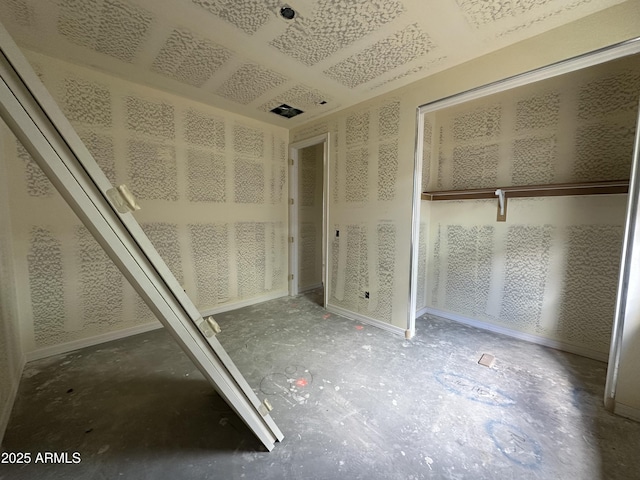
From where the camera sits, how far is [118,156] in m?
2.40

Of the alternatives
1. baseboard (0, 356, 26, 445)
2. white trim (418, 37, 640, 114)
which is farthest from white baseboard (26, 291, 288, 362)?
white trim (418, 37, 640, 114)

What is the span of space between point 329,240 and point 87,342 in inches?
105

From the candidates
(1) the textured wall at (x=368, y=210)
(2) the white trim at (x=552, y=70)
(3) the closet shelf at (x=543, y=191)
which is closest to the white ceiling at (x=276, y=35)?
(2) the white trim at (x=552, y=70)

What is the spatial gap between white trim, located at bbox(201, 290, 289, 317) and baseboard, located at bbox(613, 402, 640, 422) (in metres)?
3.39

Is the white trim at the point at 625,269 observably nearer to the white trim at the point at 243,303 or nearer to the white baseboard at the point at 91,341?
the white trim at the point at 243,303

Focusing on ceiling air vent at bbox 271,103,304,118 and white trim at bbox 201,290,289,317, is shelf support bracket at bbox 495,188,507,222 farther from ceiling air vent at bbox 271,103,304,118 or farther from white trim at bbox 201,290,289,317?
white trim at bbox 201,290,289,317

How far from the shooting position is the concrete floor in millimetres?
1223

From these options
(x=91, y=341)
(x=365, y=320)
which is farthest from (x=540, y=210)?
(x=91, y=341)

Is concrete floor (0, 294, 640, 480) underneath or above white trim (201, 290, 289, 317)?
underneath

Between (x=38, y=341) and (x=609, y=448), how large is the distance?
4.07m

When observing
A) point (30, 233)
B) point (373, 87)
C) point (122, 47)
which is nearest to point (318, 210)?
point (373, 87)

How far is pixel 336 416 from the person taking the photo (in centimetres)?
153

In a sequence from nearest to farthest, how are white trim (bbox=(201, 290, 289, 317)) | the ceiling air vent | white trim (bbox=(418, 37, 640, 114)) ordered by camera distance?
white trim (bbox=(418, 37, 640, 114))
the ceiling air vent
white trim (bbox=(201, 290, 289, 317))

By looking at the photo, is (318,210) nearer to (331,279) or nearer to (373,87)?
(331,279)
